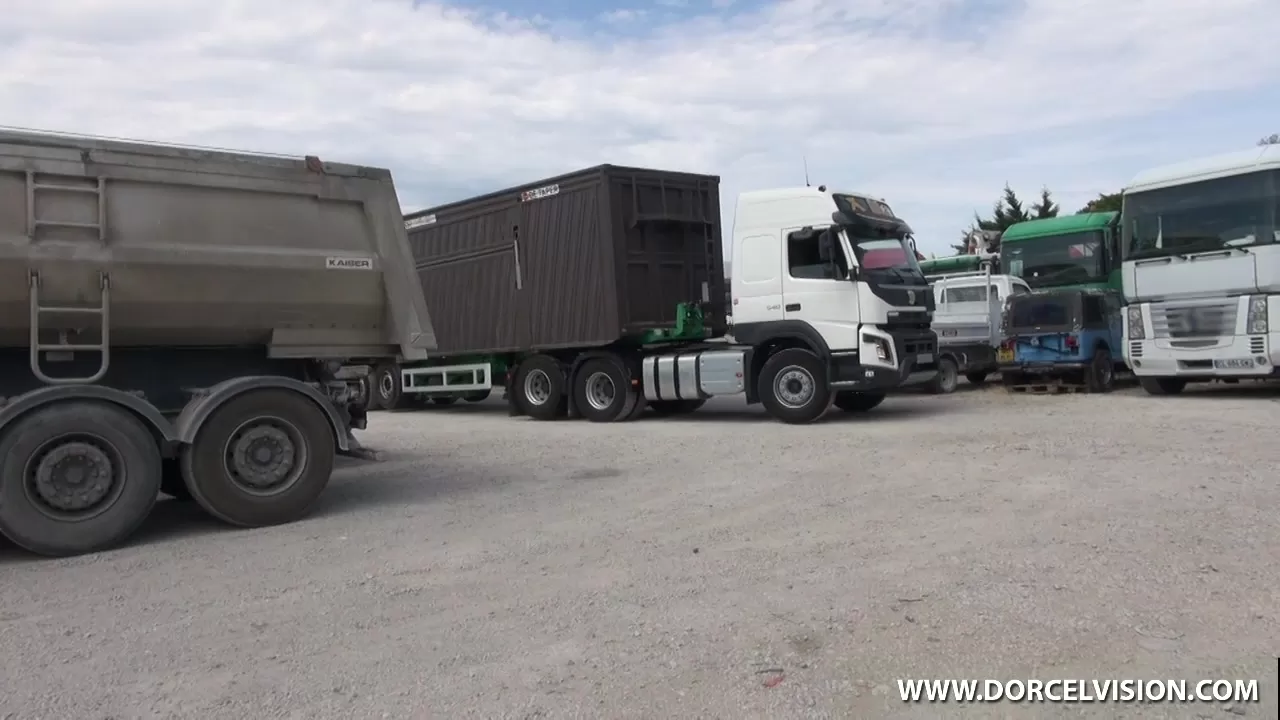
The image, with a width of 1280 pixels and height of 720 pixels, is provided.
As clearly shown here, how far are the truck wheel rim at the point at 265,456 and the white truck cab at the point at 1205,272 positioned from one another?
499 inches

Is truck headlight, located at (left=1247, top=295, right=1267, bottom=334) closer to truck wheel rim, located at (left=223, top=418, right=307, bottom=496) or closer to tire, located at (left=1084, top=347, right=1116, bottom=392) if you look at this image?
tire, located at (left=1084, top=347, right=1116, bottom=392)

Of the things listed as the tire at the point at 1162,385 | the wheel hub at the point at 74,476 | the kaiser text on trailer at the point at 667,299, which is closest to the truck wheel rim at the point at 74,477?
the wheel hub at the point at 74,476

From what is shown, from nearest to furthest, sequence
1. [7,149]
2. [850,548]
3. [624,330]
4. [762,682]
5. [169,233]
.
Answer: [762,682] → [850,548] → [7,149] → [169,233] → [624,330]

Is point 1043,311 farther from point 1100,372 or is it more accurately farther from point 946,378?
point 946,378

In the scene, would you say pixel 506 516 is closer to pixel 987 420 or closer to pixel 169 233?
pixel 169 233

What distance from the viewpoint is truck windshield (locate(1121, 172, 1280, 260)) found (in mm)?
13867

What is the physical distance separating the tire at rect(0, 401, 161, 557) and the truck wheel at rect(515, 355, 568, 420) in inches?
344

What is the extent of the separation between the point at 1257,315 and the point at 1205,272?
93 cm

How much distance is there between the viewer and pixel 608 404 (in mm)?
15102

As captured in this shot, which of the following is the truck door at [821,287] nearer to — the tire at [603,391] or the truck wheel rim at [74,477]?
the tire at [603,391]

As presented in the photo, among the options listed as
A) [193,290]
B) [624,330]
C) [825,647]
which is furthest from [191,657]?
[624,330]

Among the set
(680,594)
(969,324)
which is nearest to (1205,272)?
(969,324)

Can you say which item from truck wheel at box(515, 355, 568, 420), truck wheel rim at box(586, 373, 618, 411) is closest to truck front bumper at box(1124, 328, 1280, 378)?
truck wheel rim at box(586, 373, 618, 411)

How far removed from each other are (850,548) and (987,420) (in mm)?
7453
